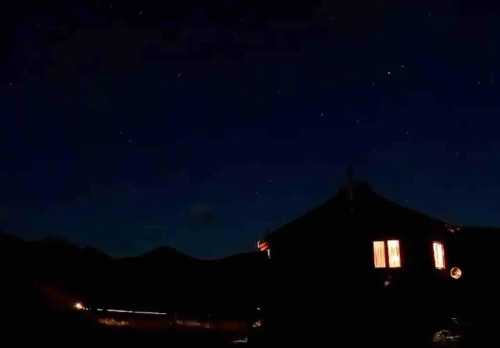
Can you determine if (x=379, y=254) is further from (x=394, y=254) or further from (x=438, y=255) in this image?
(x=438, y=255)

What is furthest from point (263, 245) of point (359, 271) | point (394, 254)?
point (394, 254)

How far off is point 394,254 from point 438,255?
8.94ft

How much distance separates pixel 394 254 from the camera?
2570 cm

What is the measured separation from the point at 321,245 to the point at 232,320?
352 inches

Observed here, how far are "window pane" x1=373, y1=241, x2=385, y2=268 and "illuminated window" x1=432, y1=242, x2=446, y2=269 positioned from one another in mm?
2618

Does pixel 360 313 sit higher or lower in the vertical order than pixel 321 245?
lower

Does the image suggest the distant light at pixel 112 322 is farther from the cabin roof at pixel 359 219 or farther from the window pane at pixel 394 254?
the window pane at pixel 394 254

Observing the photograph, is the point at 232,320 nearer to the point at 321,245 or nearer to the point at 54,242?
the point at 321,245

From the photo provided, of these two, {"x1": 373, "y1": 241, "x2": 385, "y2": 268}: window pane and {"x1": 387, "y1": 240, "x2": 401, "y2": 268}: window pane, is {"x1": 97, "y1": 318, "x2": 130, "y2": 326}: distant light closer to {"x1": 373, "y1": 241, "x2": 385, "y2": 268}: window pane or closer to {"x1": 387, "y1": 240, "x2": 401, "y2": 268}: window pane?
{"x1": 373, "y1": 241, "x2": 385, "y2": 268}: window pane

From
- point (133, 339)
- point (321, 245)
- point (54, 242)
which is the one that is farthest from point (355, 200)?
point (54, 242)

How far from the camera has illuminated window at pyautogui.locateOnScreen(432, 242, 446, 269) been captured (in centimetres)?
2666

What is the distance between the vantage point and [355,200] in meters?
27.1

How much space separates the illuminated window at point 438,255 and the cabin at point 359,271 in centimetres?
5

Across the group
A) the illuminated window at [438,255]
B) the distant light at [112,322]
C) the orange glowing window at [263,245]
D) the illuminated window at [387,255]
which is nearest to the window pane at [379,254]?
the illuminated window at [387,255]
